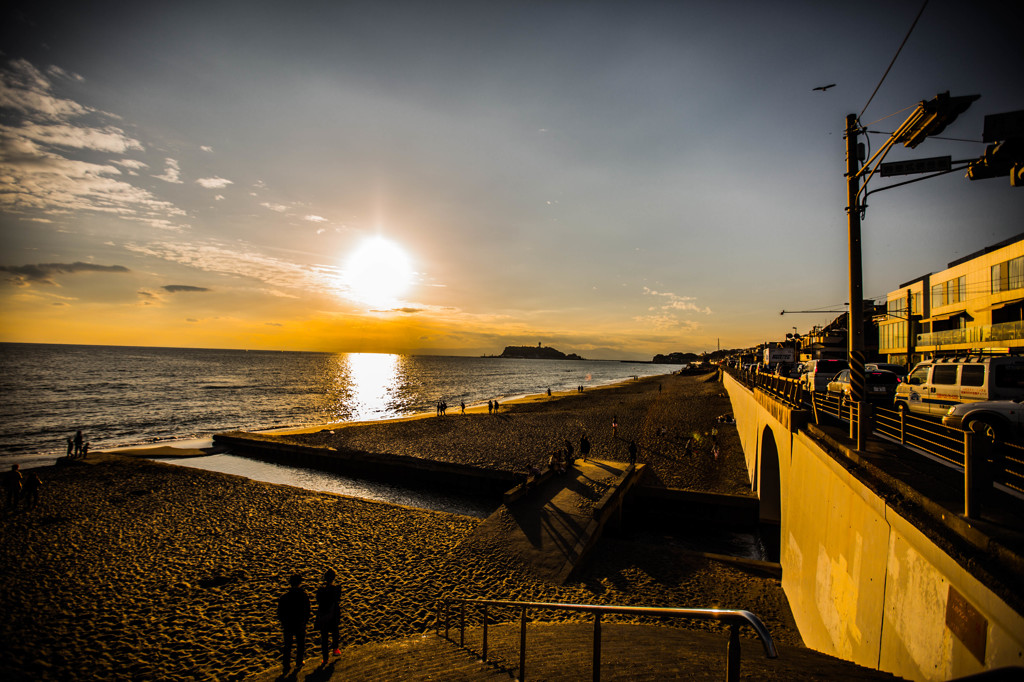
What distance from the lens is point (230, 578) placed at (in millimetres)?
11852

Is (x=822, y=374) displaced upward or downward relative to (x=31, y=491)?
upward

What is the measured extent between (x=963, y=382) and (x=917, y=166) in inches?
259

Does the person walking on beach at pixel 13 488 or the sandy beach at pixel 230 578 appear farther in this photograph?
the person walking on beach at pixel 13 488

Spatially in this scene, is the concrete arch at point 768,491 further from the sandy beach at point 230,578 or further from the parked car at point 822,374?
the sandy beach at point 230,578

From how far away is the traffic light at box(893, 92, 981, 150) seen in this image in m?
6.43

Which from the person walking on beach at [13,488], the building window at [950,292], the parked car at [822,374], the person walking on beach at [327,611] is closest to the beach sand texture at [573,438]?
the parked car at [822,374]

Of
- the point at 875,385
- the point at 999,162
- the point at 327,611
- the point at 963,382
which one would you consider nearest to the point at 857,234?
the point at 999,162

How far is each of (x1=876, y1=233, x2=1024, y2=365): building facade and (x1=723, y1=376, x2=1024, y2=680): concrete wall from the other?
20095 millimetres

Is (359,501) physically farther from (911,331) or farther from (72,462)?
(911,331)

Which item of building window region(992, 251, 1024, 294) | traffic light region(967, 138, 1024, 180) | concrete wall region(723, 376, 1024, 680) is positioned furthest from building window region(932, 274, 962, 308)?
traffic light region(967, 138, 1024, 180)

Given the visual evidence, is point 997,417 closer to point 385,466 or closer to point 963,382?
point 963,382

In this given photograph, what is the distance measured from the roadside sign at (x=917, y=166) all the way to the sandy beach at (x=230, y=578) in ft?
33.4

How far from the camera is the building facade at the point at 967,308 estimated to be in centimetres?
2831

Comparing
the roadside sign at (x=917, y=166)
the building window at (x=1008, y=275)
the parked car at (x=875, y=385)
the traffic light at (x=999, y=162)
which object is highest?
the building window at (x=1008, y=275)
